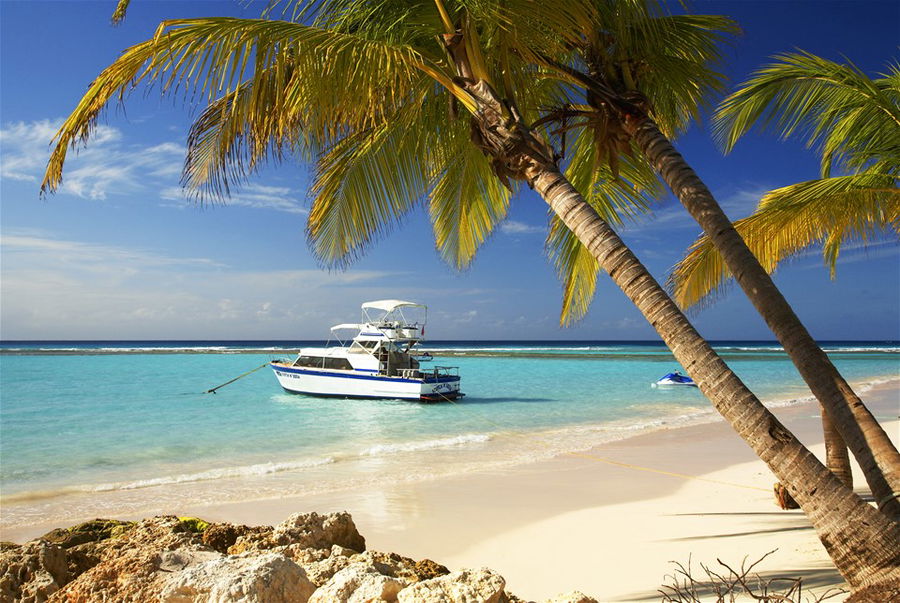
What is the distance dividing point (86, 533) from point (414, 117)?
4.17 metres

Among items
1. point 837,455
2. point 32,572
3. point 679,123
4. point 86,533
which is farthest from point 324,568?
point 679,123

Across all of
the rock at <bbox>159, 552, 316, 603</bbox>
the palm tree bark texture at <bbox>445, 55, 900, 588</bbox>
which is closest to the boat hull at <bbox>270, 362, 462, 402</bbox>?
the palm tree bark texture at <bbox>445, 55, 900, 588</bbox>

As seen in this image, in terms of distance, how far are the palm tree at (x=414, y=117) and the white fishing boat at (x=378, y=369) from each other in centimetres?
1682

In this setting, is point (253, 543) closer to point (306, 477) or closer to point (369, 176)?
point (369, 176)

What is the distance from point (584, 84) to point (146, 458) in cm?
1181

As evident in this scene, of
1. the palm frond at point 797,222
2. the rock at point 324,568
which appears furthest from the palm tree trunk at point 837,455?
the rock at point 324,568

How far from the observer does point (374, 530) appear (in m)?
6.98

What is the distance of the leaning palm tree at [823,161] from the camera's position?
551 cm

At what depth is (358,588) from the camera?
2.44 m

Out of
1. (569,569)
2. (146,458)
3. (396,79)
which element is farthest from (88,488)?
(396,79)

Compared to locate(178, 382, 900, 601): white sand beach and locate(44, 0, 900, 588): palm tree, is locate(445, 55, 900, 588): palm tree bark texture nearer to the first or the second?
locate(44, 0, 900, 588): palm tree

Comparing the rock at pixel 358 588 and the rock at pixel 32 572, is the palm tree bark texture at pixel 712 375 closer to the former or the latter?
the rock at pixel 358 588

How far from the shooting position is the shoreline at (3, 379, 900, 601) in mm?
5211

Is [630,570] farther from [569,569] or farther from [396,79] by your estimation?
[396,79]
